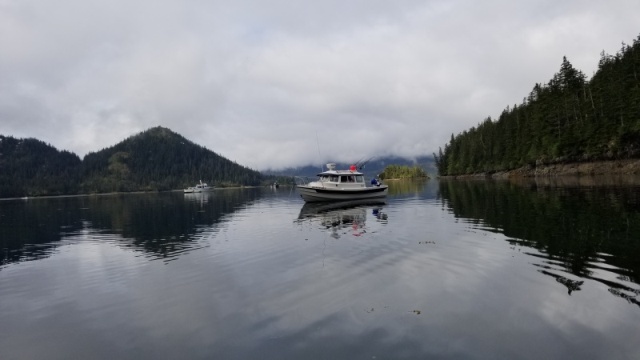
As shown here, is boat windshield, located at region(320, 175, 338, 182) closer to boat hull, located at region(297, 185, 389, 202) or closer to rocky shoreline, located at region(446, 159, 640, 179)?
boat hull, located at region(297, 185, 389, 202)

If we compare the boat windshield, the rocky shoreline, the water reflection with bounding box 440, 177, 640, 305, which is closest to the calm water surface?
the water reflection with bounding box 440, 177, 640, 305

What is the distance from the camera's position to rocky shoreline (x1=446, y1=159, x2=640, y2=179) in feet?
238

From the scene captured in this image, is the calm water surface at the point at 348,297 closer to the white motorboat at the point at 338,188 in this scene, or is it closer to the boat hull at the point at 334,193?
the boat hull at the point at 334,193

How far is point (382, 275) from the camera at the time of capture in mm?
14258

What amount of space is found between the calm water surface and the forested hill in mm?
68469

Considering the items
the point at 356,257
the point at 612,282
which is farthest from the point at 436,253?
the point at 612,282

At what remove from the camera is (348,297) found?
1184 centimetres

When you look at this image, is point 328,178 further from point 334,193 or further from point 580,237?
point 580,237

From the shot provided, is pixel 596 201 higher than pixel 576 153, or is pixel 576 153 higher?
pixel 576 153

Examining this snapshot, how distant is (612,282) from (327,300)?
877cm

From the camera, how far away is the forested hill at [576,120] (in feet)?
247

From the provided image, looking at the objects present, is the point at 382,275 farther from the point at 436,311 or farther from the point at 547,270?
the point at 547,270

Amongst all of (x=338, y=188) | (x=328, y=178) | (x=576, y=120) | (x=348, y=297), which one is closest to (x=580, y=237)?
(x=348, y=297)

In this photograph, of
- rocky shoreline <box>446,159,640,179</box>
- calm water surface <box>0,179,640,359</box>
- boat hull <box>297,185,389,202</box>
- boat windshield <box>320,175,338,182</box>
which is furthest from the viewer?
rocky shoreline <box>446,159,640,179</box>
